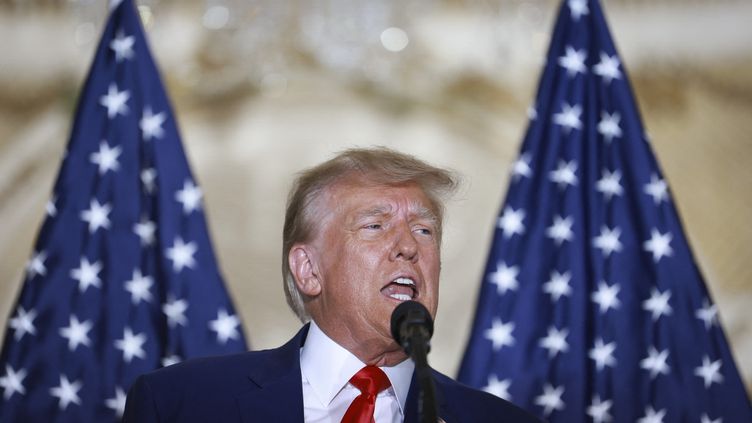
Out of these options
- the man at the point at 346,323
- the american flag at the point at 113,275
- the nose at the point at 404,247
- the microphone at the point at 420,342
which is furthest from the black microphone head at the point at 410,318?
the american flag at the point at 113,275

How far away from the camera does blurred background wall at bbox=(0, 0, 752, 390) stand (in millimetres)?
4512

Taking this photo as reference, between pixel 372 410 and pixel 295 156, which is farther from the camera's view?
pixel 295 156

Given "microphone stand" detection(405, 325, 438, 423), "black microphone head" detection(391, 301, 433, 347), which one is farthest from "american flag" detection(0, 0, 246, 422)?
"microphone stand" detection(405, 325, 438, 423)

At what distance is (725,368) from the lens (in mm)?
3949

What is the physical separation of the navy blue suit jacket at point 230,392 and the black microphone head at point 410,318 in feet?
1.92

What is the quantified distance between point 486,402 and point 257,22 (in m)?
2.19

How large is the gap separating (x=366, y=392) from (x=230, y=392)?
34 cm

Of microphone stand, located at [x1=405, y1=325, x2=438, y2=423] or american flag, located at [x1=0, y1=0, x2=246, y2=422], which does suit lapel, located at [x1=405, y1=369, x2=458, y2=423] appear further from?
american flag, located at [x1=0, y1=0, x2=246, y2=422]

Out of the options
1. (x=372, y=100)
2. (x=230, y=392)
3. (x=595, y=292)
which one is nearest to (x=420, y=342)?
(x=230, y=392)

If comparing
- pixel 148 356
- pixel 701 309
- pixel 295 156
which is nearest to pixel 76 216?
pixel 148 356

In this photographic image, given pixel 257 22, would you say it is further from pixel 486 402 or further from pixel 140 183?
pixel 486 402

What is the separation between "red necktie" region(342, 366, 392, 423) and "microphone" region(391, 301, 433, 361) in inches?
21.4

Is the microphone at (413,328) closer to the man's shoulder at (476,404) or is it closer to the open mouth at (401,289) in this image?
the open mouth at (401,289)

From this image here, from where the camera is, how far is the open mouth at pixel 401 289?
276 centimetres
